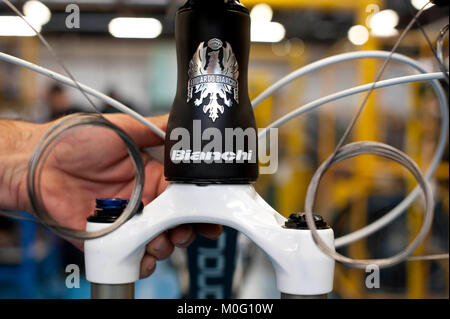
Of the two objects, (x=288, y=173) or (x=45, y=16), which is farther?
(x=288, y=173)

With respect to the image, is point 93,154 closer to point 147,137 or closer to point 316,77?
point 147,137

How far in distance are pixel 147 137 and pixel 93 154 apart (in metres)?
0.07

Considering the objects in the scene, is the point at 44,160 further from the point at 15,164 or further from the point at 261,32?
the point at 261,32

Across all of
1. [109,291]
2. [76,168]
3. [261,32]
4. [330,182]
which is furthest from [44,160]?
[330,182]

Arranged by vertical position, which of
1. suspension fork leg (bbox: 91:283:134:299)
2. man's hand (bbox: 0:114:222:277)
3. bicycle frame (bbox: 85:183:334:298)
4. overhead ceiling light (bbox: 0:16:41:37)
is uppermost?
Answer: overhead ceiling light (bbox: 0:16:41:37)

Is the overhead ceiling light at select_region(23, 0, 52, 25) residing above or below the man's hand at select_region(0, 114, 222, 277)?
above

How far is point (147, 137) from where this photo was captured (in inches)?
18.5

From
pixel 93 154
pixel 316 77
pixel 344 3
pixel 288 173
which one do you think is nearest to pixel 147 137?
pixel 93 154

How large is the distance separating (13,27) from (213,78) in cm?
19

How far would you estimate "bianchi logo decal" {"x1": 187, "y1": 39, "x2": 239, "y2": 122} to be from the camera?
30cm

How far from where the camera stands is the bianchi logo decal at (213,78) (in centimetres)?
30

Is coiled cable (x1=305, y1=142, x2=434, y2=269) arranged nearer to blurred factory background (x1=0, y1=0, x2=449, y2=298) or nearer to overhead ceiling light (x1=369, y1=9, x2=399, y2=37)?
overhead ceiling light (x1=369, y1=9, x2=399, y2=37)

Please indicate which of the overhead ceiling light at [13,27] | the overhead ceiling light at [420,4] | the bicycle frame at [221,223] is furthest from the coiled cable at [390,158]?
the overhead ceiling light at [13,27]

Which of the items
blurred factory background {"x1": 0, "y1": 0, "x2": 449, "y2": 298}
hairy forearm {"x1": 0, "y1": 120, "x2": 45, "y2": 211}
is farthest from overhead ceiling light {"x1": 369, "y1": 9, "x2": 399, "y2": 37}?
hairy forearm {"x1": 0, "y1": 120, "x2": 45, "y2": 211}
